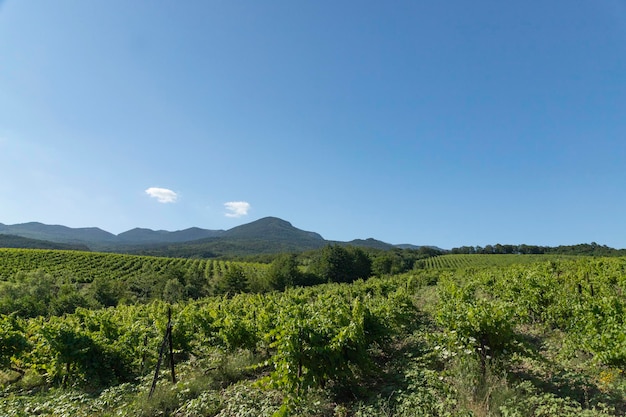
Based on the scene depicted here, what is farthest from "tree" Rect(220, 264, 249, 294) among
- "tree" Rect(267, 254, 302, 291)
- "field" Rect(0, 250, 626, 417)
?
"field" Rect(0, 250, 626, 417)

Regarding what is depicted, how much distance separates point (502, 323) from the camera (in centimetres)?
558

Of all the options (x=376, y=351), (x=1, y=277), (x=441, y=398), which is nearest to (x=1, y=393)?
(x=376, y=351)

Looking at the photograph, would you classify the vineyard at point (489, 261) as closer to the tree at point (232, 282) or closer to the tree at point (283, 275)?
the tree at point (283, 275)

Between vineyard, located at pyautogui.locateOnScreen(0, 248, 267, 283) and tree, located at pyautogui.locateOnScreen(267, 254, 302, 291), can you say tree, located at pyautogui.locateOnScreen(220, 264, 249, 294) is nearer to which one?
vineyard, located at pyautogui.locateOnScreen(0, 248, 267, 283)

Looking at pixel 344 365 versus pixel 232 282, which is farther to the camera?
pixel 232 282

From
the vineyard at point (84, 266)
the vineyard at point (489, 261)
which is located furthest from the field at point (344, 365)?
the vineyard at point (489, 261)

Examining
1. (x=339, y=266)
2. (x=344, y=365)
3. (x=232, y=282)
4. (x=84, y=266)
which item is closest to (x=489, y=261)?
(x=339, y=266)

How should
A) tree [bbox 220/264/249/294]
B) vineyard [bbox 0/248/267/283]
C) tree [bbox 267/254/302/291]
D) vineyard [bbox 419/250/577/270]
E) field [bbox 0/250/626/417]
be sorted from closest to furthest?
field [bbox 0/250/626/417] → vineyard [bbox 0/248/267/283] → tree [bbox 220/264/249/294] → tree [bbox 267/254/302/291] → vineyard [bbox 419/250/577/270]

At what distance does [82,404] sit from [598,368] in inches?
414

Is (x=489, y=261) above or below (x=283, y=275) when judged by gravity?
above

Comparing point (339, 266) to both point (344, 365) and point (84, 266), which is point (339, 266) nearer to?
point (84, 266)

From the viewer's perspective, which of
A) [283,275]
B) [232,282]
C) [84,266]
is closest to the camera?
[232,282]

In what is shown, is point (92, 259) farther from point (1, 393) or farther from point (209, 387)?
point (209, 387)

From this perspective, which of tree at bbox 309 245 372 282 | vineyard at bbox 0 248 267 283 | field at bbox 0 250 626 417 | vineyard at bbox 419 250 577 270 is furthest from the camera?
vineyard at bbox 419 250 577 270
